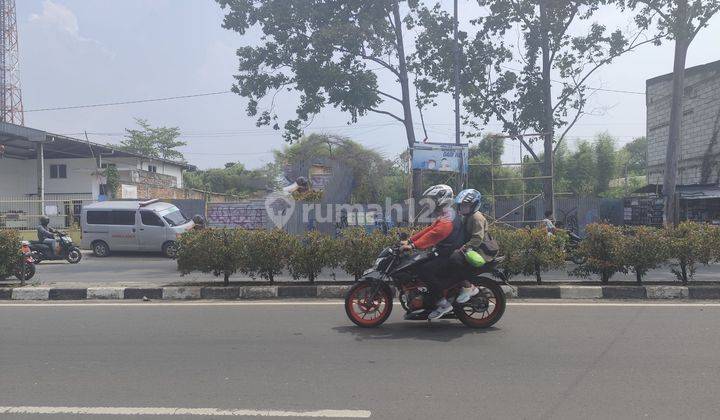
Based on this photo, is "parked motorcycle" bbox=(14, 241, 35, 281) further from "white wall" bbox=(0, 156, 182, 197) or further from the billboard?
"white wall" bbox=(0, 156, 182, 197)

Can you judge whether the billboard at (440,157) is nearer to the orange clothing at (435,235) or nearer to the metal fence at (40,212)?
the orange clothing at (435,235)

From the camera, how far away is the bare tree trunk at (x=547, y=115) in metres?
17.4

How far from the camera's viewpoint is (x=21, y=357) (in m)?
5.28

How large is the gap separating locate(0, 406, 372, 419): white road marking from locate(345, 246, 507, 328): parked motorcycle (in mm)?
2496

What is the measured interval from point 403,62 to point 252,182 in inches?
1194

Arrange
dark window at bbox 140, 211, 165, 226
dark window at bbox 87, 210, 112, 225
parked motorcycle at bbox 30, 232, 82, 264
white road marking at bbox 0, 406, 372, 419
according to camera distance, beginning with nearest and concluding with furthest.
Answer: white road marking at bbox 0, 406, 372, 419
parked motorcycle at bbox 30, 232, 82, 264
dark window at bbox 140, 211, 165, 226
dark window at bbox 87, 210, 112, 225

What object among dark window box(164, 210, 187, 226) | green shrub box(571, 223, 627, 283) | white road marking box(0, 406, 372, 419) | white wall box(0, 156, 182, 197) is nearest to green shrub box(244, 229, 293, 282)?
green shrub box(571, 223, 627, 283)

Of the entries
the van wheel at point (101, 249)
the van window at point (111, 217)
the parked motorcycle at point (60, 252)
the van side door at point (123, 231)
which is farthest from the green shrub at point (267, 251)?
the van wheel at point (101, 249)

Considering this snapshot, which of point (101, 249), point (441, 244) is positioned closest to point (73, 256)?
point (101, 249)

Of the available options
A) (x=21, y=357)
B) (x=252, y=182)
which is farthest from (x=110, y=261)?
(x=252, y=182)

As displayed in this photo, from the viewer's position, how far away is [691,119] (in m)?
21.8

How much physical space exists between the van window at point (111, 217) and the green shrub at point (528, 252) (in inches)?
540

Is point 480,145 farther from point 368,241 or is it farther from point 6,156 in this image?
point 6,156

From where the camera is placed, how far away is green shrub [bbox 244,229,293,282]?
887cm
